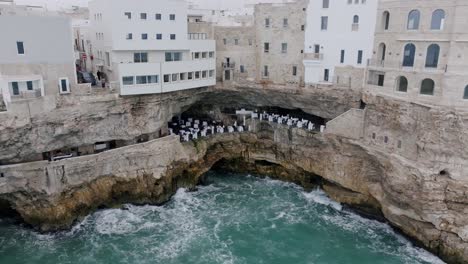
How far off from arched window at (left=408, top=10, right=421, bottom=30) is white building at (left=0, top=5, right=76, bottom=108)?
29.6 meters

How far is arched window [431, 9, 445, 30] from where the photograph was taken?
99.4ft

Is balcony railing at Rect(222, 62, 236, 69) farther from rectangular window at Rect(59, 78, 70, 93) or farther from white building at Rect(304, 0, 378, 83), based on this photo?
rectangular window at Rect(59, 78, 70, 93)

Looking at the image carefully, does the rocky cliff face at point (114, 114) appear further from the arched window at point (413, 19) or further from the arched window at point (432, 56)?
the arched window at point (413, 19)

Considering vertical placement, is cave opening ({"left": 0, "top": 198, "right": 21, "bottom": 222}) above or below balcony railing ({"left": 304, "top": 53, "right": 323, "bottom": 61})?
below

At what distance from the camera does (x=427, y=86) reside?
107 feet

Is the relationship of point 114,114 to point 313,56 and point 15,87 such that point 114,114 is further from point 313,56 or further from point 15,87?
point 313,56

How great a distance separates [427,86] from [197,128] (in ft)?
79.2

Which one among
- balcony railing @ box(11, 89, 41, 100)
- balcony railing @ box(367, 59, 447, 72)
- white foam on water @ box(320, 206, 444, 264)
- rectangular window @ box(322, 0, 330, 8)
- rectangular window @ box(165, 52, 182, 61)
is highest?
rectangular window @ box(322, 0, 330, 8)

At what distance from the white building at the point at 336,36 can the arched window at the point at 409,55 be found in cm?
418

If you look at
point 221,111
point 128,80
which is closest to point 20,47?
point 128,80

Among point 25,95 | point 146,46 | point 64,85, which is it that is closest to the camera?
point 25,95

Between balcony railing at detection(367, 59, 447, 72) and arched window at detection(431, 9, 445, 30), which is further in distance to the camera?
balcony railing at detection(367, 59, 447, 72)

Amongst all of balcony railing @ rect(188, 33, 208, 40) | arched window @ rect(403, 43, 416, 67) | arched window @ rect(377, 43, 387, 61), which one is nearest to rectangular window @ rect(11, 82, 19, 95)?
balcony railing @ rect(188, 33, 208, 40)

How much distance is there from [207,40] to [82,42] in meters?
17.1
